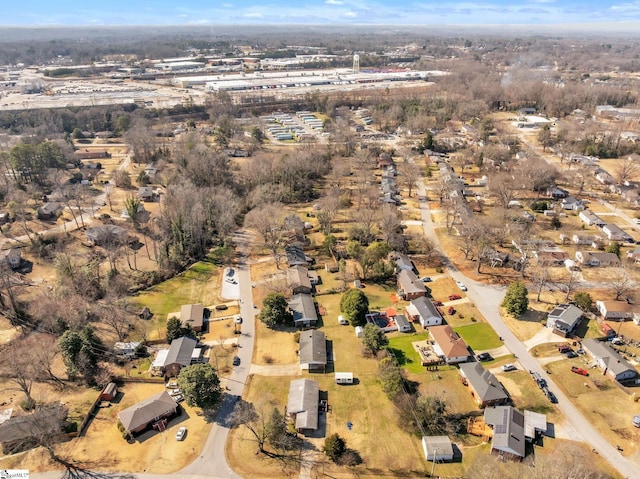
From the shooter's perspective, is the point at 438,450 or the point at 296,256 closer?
the point at 438,450

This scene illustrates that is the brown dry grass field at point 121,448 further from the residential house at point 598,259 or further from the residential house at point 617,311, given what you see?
the residential house at point 598,259

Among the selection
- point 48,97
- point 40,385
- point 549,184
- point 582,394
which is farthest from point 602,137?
point 48,97

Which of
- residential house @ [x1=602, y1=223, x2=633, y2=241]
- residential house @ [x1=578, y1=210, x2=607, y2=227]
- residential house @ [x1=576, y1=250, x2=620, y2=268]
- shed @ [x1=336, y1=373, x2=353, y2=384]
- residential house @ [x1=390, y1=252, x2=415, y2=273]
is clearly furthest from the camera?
residential house @ [x1=578, y1=210, x2=607, y2=227]

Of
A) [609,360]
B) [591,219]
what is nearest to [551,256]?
[591,219]

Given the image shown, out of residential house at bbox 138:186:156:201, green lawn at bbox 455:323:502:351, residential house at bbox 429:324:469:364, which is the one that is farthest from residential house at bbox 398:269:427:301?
residential house at bbox 138:186:156:201

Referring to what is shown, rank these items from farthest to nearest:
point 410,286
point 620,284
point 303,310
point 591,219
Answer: point 591,219 < point 410,286 < point 620,284 < point 303,310

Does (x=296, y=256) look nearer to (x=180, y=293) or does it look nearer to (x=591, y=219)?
(x=180, y=293)

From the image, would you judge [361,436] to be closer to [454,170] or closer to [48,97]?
[454,170]

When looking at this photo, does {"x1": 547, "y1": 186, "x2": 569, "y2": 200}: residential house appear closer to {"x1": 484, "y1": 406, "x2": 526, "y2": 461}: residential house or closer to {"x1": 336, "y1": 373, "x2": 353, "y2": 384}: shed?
{"x1": 484, "y1": 406, "x2": 526, "y2": 461}: residential house
